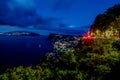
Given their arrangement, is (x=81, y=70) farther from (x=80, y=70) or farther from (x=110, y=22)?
(x=110, y=22)

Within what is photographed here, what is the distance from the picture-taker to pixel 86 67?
76.5ft

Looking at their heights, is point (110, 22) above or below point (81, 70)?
above

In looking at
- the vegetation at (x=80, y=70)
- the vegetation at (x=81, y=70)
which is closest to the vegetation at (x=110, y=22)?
the vegetation at (x=81, y=70)

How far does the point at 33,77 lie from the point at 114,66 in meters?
7.53

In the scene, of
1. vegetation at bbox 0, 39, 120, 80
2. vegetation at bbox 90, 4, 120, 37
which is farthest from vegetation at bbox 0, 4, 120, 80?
vegetation at bbox 90, 4, 120, 37

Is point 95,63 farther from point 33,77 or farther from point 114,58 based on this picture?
point 33,77

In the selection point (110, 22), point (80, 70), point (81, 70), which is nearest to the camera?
point (81, 70)

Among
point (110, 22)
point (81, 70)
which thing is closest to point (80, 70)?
→ point (81, 70)

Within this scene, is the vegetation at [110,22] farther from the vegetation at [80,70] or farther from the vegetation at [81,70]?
the vegetation at [80,70]

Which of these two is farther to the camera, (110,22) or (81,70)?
(110,22)

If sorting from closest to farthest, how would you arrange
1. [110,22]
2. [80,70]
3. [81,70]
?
1. [81,70]
2. [80,70]
3. [110,22]

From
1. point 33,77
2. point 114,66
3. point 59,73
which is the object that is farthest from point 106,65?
point 33,77

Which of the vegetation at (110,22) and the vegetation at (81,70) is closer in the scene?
the vegetation at (81,70)

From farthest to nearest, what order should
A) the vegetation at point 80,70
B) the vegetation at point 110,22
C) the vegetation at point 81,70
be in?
the vegetation at point 110,22, the vegetation at point 80,70, the vegetation at point 81,70
